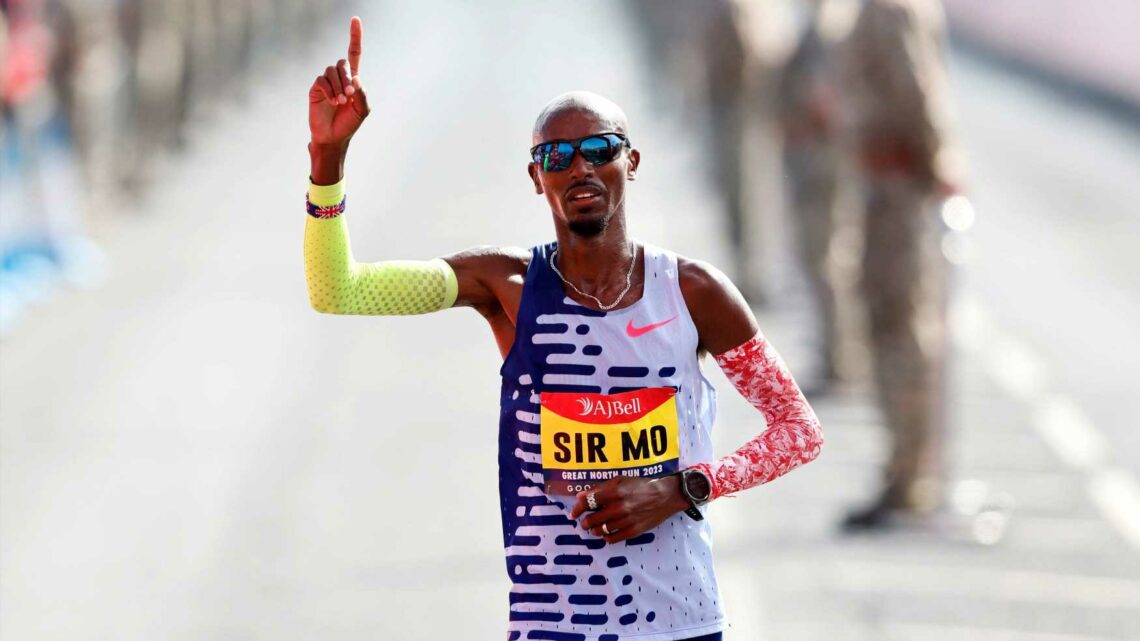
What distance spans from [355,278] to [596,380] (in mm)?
563

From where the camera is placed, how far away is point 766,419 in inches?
195

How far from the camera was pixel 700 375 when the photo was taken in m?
4.97

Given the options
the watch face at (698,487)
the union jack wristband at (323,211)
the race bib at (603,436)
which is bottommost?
the watch face at (698,487)

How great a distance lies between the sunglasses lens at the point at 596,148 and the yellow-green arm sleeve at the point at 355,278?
0.42 m

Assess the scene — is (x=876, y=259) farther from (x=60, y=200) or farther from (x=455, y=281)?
(x=60, y=200)

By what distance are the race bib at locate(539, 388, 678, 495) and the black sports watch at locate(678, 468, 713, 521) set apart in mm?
76

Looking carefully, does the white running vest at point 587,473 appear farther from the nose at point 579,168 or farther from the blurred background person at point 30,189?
the blurred background person at point 30,189

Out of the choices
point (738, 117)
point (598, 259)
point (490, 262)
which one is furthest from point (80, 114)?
point (598, 259)

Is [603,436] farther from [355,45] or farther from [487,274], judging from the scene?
[355,45]

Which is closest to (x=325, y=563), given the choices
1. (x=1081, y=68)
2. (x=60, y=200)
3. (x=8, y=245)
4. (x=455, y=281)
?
(x=455, y=281)

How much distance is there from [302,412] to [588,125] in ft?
27.6

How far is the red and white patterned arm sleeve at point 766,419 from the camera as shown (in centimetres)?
492

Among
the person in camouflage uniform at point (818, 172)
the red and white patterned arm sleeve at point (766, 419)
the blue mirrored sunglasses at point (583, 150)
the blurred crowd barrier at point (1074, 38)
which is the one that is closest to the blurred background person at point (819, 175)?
the person in camouflage uniform at point (818, 172)

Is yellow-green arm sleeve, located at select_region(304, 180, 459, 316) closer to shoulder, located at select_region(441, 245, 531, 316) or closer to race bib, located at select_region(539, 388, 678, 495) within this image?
shoulder, located at select_region(441, 245, 531, 316)
